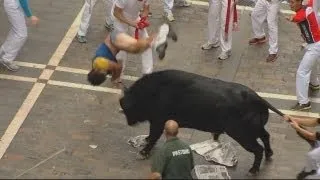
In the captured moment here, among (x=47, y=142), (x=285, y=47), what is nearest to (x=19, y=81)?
(x=47, y=142)

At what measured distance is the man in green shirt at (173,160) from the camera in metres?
8.38

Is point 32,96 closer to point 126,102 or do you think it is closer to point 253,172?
point 126,102

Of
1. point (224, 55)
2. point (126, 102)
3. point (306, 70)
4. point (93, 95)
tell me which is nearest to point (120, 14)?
point (93, 95)

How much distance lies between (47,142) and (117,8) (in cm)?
233

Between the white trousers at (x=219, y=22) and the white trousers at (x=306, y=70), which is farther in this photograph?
the white trousers at (x=219, y=22)

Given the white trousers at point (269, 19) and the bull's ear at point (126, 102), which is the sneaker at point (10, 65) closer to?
the bull's ear at point (126, 102)

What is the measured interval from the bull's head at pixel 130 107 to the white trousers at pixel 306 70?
2.91m

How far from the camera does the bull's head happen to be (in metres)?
9.73

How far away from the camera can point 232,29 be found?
12.5m

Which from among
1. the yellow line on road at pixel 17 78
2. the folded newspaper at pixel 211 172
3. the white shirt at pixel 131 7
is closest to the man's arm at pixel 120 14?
the white shirt at pixel 131 7

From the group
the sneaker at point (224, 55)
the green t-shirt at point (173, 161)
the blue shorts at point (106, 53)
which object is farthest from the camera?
Answer: the sneaker at point (224, 55)

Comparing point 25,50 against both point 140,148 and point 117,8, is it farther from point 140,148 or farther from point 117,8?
point 140,148

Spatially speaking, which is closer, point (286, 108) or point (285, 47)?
point (286, 108)

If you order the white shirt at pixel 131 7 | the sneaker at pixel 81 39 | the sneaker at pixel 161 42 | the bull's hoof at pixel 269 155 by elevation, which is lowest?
the sneaker at pixel 81 39
